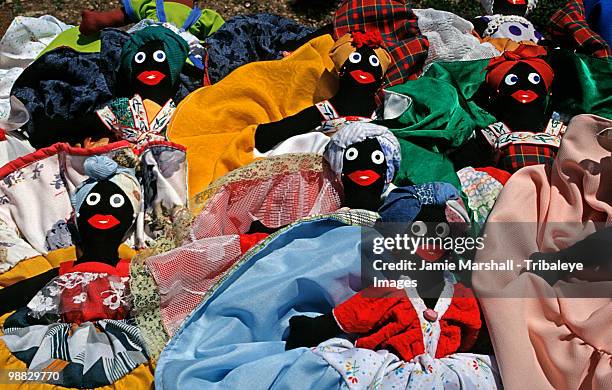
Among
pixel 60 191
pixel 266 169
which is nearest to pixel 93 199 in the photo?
pixel 60 191

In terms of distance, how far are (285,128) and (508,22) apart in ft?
Answer: 3.72

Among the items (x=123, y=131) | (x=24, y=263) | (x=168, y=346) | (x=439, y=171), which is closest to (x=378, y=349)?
(x=168, y=346)

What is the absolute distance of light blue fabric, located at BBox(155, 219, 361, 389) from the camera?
1.57 m

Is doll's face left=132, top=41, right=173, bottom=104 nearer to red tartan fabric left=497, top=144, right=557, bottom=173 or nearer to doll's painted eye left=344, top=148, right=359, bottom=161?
doll's painted eye left=344, top=148, right=359, bottom=161

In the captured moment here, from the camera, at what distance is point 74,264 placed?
186cm

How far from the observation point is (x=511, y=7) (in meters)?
2.84

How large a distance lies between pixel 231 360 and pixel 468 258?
0.69 metres

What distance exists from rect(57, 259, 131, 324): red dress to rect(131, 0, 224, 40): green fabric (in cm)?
128

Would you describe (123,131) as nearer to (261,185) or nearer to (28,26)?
(261,185)

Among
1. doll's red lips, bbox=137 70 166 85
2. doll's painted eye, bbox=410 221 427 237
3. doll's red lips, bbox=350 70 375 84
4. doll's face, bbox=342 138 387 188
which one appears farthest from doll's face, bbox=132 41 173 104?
doll's painted eye, bbox=410 221 427 237

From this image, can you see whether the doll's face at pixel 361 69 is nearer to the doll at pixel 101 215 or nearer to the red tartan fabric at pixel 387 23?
the red tartan fabric at pixel 387 23

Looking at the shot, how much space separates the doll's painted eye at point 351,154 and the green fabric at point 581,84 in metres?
0.88

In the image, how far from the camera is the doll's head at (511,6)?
2.83 m

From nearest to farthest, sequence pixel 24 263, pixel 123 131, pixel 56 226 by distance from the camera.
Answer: pixel 24 263 < pixel 56 226 < pixel 123 131
